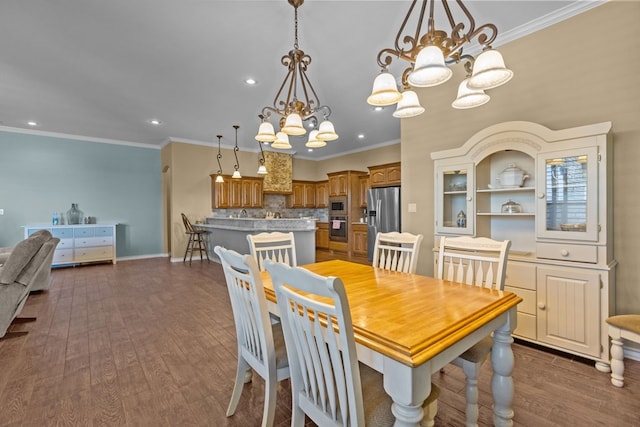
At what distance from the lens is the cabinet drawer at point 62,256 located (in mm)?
5652

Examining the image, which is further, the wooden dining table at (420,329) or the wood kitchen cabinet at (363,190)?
the wood kitchen cabinet at (363,190)

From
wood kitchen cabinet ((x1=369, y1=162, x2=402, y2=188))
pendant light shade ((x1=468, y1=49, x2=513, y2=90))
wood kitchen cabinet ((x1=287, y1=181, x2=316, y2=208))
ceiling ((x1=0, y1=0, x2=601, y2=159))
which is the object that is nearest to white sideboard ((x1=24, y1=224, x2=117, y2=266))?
ceiling ((x1=0, y1=0, x2=601, y2=159))

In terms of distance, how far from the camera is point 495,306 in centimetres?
134

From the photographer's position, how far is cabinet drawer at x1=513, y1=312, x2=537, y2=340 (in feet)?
7.84

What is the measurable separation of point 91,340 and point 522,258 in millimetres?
3966

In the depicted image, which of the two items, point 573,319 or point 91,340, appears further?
point 91,340

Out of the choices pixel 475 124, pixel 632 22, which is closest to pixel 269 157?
pixel 475 124

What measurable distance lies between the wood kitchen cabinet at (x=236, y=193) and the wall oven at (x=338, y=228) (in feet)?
6.73

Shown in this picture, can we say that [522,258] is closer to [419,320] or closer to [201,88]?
[419,320]

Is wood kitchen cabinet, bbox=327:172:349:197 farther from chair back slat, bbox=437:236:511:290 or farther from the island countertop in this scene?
chair back slat, bbox=437:236:511:290

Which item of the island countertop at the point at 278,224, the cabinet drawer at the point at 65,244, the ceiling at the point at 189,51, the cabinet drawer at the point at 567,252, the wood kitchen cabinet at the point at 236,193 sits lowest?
the cabinet drawer at the point at 65,244

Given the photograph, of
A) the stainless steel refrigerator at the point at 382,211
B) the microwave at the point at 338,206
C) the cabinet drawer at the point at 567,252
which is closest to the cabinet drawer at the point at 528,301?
the cabinet drawer at the point at 567,252

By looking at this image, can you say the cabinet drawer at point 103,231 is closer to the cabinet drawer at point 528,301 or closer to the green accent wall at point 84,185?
the green accent wall at point 84,185

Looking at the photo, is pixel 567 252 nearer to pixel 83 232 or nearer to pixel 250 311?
pixel 250 311
